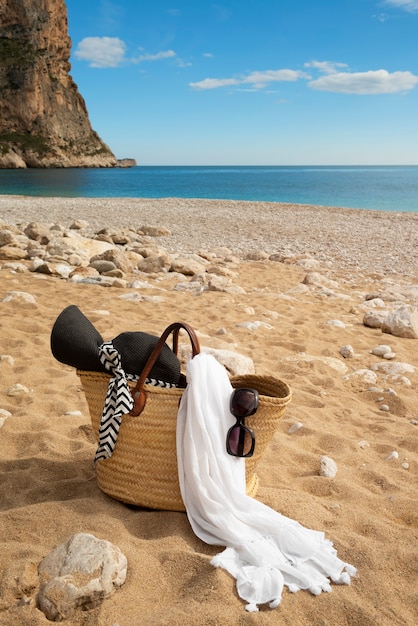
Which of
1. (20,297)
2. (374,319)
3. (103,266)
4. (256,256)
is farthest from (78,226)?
(374,319)

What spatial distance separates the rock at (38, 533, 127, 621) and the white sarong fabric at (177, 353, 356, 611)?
0.46 metres

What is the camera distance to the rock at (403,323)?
668 centimetres

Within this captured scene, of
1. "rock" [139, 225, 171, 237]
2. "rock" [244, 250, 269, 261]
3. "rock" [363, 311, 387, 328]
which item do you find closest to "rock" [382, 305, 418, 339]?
"rock" [363, 311, 387, 328]

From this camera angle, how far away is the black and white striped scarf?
9.12 feet

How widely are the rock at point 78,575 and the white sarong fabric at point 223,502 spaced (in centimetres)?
46

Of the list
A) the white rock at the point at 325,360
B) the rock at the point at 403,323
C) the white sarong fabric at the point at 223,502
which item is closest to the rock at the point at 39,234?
the rock at the point at 403,323

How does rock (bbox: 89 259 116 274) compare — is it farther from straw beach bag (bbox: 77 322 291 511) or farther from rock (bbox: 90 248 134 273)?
straw beach bag (bbox: 77 322 291 511)

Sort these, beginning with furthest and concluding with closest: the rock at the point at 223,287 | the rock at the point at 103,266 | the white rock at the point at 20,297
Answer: the rock at the point at 103,266 < the rock at the point at 223,287 < the white rock at the point at 20,297

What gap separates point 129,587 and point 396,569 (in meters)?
1.21

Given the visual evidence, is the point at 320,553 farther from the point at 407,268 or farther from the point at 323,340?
the point at 407,268

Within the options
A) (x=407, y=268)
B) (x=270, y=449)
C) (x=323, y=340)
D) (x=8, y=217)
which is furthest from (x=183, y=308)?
(x=8, y=217)

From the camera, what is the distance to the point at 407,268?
12.0 m

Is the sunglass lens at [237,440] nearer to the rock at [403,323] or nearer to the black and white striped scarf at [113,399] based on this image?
the black and white striped scarf at [113,399]

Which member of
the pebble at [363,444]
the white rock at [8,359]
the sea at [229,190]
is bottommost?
the pebble at [363,444]
